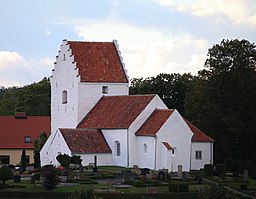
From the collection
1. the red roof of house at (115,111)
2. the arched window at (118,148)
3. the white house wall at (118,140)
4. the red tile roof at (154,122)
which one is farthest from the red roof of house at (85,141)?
the red tile roof at (154,122)

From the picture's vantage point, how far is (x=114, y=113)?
78625 millimetres

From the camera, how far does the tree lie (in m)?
80.9

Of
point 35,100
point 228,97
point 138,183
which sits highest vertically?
point 35,100

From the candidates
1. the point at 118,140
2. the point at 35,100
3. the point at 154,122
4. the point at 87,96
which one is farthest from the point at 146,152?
the point at 35,100

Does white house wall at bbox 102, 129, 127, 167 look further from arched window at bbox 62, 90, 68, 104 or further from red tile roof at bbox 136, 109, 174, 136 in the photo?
arched window at bbox 62, 90, 68, 104

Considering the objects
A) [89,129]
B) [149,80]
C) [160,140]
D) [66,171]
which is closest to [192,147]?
[160,140]

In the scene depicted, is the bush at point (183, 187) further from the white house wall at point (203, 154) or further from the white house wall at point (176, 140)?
the white house wall at point (203, 154)

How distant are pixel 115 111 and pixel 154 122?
5.60 m

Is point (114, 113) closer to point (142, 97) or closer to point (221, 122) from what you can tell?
point (142, 97)

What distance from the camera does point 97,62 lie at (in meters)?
83.6

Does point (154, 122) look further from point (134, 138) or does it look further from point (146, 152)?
point (146, 152)

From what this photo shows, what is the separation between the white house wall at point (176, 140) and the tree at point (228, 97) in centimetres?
650

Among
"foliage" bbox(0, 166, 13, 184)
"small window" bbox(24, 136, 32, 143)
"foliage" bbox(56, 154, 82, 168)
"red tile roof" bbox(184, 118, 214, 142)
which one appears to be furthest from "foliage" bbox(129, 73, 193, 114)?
"foliage" bbox(0, 166, 13, 184)

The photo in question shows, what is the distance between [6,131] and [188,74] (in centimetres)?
2559
